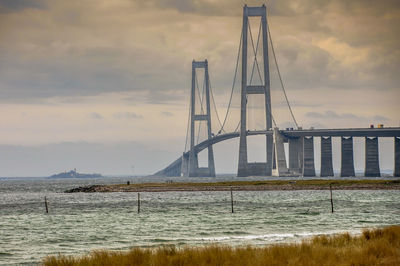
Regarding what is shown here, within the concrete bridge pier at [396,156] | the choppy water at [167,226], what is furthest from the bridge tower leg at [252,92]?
the choppy water at [167,226]

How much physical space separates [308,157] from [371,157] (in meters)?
11.9

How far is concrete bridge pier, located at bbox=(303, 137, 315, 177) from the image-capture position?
458ft

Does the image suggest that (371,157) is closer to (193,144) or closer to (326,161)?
(326,161)

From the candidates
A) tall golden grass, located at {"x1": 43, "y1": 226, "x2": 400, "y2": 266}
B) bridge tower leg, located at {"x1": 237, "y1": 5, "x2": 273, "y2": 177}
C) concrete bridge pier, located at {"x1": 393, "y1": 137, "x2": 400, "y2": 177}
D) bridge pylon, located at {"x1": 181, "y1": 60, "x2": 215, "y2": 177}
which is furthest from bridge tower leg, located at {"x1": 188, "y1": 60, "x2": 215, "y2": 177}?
tall golden grass, located at {"x1": 43, "y1": 226, "x2": 400, "y2": 266}

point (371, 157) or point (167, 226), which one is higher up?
point (371, 157)

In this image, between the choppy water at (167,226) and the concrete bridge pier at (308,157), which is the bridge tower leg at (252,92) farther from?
the choppy water at (167,226)

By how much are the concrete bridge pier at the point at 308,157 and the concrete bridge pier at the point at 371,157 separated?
10.2 m

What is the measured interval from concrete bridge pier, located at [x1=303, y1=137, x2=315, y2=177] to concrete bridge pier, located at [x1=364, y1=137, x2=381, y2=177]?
402 inches

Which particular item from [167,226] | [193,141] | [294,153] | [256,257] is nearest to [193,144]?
[193,141]

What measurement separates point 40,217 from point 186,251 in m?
28.3

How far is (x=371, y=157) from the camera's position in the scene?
454 feet

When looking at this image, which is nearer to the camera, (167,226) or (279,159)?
(167,226)

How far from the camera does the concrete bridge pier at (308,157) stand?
140 metres

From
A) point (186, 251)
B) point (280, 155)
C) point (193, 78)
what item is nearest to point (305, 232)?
point (186, 251)
